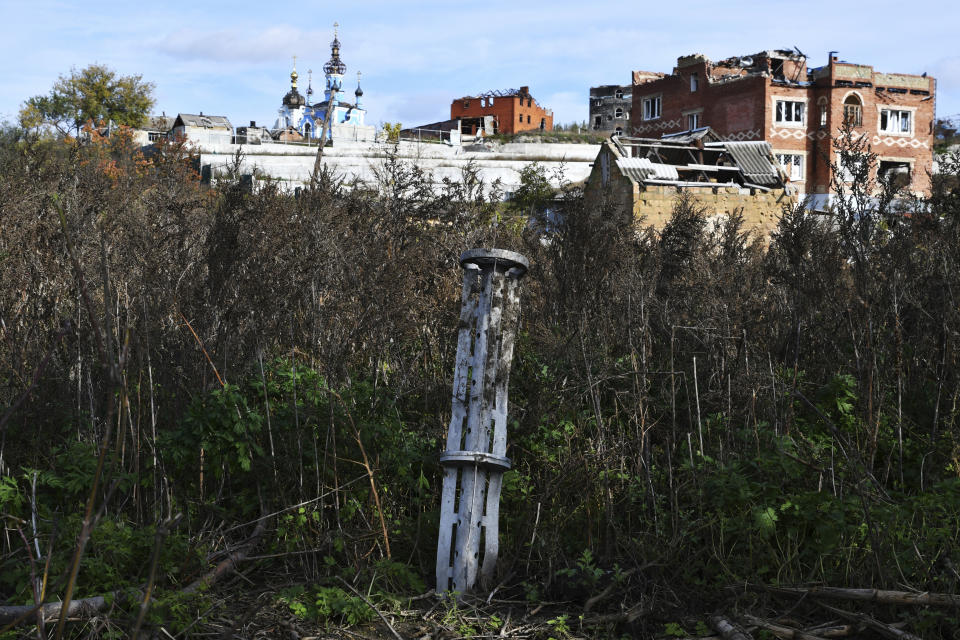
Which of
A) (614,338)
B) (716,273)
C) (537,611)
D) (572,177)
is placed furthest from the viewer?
(572,177)

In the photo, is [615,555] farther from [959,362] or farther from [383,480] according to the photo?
[959,362]

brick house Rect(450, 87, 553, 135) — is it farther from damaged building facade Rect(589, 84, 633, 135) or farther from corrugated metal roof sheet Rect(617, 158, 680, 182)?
corrugated metal roof sheet Rect(617, 158, 680, 182)

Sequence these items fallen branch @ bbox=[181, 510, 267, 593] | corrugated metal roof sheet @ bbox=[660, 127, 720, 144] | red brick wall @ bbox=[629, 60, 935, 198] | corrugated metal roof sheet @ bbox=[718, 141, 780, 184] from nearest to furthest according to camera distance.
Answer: fallen branch @ bbox=[181, 510, 267, 593]
corrugated metal roof sheet @ bbox=[718, 141, 780, 184]
corrugated metal roof sheet @ bbox=[660, 127, 720, 144]
red brick wall @ bbox=[629, 60, 935, 198]

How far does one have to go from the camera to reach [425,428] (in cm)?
504

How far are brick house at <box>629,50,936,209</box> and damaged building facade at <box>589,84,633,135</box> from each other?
81.0 ft

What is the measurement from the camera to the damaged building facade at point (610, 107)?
2468 inches

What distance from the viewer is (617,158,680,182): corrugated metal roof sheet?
893 inches

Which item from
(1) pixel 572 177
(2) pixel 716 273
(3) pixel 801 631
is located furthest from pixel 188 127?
(3) pixel 801 631

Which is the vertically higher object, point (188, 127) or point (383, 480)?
point (188, 127)

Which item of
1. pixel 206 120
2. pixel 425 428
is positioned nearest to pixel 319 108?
pixel 206 120

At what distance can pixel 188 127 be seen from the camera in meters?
47.3

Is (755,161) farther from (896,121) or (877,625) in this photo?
(877,625)

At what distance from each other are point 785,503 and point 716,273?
10.6ft

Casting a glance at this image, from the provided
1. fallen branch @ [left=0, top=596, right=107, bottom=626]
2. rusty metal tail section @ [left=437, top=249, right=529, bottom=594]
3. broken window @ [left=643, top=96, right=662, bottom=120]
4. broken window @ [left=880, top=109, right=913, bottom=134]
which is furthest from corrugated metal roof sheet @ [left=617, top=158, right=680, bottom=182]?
fallen branch @ [left=0, top=596, right=107, bottom=626]
